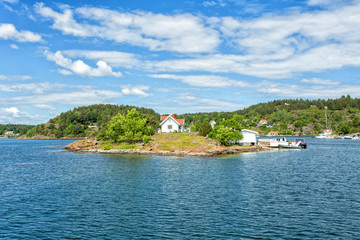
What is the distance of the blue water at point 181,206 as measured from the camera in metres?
24.1

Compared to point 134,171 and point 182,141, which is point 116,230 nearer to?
point 134,171

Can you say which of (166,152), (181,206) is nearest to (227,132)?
(166,152)

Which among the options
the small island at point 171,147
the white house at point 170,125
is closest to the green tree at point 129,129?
the small island at point 171,147

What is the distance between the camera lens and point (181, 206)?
104 feet

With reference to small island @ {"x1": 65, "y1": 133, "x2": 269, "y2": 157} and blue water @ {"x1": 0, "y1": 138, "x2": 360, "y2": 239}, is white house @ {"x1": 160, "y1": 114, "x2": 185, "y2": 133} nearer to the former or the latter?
small island @ {"x1": 65, "y1": 133, "x2": 269, "y2": 157}

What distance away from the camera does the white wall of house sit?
130 metres

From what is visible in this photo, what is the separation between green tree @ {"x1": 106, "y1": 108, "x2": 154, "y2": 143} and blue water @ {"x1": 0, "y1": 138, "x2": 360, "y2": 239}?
176 feet

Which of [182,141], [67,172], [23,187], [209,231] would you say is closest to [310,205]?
[209,231]

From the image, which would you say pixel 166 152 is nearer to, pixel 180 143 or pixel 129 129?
pixel 180 143

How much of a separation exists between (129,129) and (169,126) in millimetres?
26523

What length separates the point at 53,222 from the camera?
2677 cm

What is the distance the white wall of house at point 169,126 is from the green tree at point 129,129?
17993 millimetres

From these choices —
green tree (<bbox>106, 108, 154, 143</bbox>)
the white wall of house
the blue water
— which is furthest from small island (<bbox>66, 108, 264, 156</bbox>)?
the blue water

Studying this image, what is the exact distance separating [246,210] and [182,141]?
238 ft
